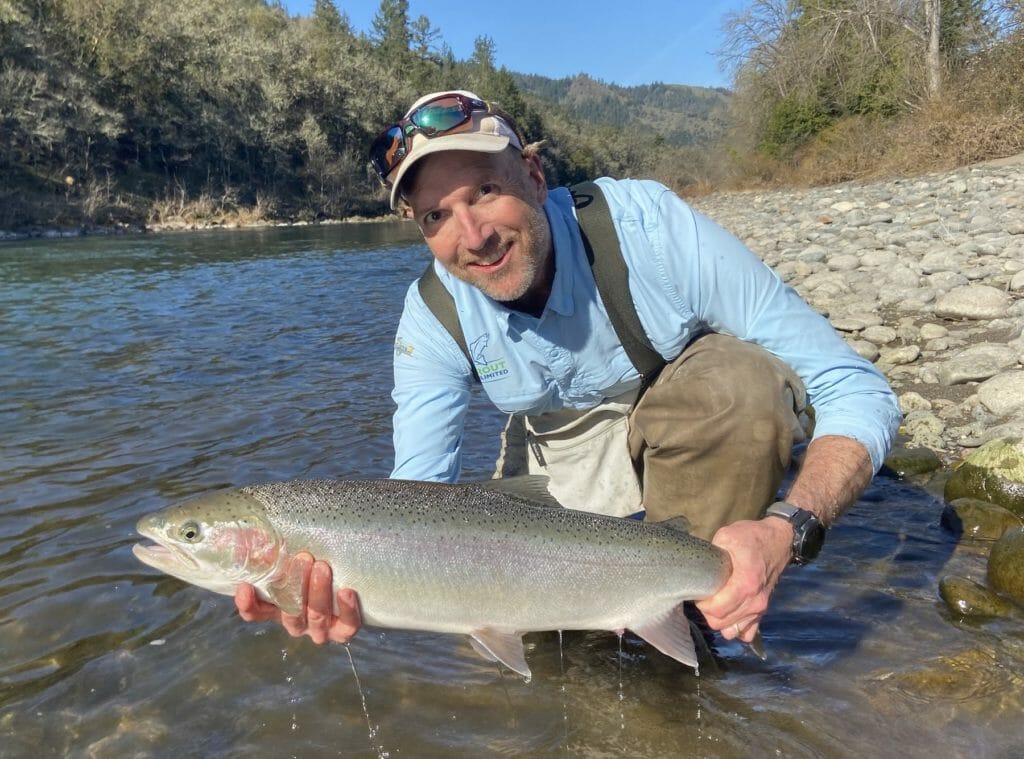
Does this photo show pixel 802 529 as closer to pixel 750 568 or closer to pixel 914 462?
pixel 750 568

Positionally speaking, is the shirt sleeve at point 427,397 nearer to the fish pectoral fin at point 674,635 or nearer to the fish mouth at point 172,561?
the fish mouth at point 172,561

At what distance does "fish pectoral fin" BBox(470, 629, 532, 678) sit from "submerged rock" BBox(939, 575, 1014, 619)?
1.79 meters

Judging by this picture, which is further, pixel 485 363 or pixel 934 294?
pixel 934 294

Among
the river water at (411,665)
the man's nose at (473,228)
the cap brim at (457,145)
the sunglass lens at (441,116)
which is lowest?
the river water at (411,665)

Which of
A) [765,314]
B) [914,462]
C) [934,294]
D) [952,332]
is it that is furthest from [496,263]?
[934,294]

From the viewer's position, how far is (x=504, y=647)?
240 cm

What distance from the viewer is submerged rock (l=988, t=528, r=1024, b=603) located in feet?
10.0

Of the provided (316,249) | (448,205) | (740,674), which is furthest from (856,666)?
(316,249)

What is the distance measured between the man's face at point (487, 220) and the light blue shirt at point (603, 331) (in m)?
0.14

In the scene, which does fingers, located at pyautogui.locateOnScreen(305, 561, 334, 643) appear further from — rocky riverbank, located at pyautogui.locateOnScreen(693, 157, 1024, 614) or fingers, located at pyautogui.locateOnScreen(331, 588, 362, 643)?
rocky riverbank, located at pyautogui.locateOnScreen(693, 157, 1024, 614)

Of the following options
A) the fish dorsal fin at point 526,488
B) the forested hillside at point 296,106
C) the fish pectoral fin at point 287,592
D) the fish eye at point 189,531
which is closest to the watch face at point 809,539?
the fish dorsal fin at point 526,488

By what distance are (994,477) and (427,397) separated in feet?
9.35

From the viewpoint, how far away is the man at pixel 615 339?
2645 mm

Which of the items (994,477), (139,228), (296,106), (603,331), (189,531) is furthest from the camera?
(296,106)
